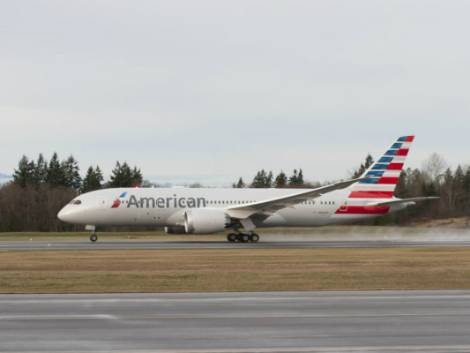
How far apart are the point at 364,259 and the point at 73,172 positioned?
10059cm

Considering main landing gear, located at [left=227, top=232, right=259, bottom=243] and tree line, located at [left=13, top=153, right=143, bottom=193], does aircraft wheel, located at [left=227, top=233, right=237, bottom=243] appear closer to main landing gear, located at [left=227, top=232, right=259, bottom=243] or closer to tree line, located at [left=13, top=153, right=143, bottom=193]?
main landing gear, located at [left=227, top=232, right=259, bottom=243]

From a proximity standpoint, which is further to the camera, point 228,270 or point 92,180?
point 92,180

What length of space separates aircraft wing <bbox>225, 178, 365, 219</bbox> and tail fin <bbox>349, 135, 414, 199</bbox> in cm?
513

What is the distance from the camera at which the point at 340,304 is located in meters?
15.8

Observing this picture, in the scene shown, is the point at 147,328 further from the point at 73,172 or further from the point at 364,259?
the point at 73,172

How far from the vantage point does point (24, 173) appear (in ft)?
381

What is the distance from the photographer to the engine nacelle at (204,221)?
141ft

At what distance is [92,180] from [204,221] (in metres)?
77.1

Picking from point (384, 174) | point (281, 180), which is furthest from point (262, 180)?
point (384, 174)

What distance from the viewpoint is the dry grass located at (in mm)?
20188

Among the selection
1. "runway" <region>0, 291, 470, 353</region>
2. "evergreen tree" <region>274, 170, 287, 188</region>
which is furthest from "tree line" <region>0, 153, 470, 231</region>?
"runway" <region>0, 291, 470, 353</region>

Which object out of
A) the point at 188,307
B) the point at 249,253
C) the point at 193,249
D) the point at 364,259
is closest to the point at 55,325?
the point at 188,307

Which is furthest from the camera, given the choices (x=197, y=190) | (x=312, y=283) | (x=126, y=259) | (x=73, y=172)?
(x=73, y=172)

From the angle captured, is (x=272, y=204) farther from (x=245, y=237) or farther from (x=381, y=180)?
(x=381, y=180)
